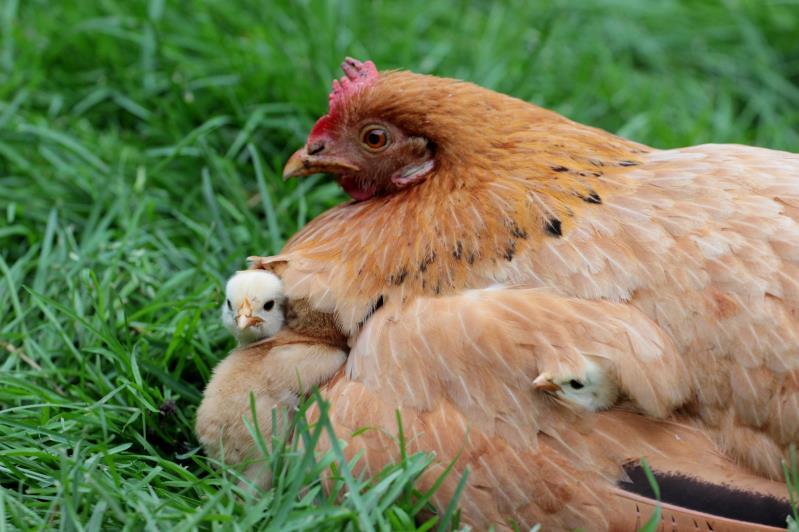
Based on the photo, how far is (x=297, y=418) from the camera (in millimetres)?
2711

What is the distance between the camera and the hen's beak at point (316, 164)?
3.18 metres

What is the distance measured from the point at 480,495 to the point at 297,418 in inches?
20.4

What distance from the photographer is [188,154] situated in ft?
14.6

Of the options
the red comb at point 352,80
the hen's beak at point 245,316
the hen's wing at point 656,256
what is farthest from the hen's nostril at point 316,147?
the hen's beak at point 245,316

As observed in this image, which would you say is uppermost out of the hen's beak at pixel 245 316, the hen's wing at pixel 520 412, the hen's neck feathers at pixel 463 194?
the hen's neck feathers at pixel 463 194

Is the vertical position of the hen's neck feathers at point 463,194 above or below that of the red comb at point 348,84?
below

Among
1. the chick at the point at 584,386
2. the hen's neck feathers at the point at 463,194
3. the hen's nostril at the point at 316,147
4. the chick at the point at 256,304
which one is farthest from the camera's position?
the hen's nostril at the point at 316,147

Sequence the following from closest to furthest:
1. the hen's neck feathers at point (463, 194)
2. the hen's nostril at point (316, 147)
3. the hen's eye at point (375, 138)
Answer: the hen's neck feathers at point (463, 194)
the hen's eye at point (375, 138)
the hen's nostril at point (316, 147)

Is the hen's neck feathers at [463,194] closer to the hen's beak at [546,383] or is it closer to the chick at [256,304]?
the chick at [256,304]

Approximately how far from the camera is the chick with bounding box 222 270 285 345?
298 centimetres

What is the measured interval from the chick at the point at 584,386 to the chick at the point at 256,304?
85cm

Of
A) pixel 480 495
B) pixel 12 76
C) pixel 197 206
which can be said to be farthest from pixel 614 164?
pixel 12 76

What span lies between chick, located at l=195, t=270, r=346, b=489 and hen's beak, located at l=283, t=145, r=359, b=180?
1.22 feet

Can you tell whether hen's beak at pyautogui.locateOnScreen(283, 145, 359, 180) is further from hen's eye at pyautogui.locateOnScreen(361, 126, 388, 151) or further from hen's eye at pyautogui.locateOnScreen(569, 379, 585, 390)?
hen's eye at pyautogui.locateOnScreen(569, 379, 585, 390)
